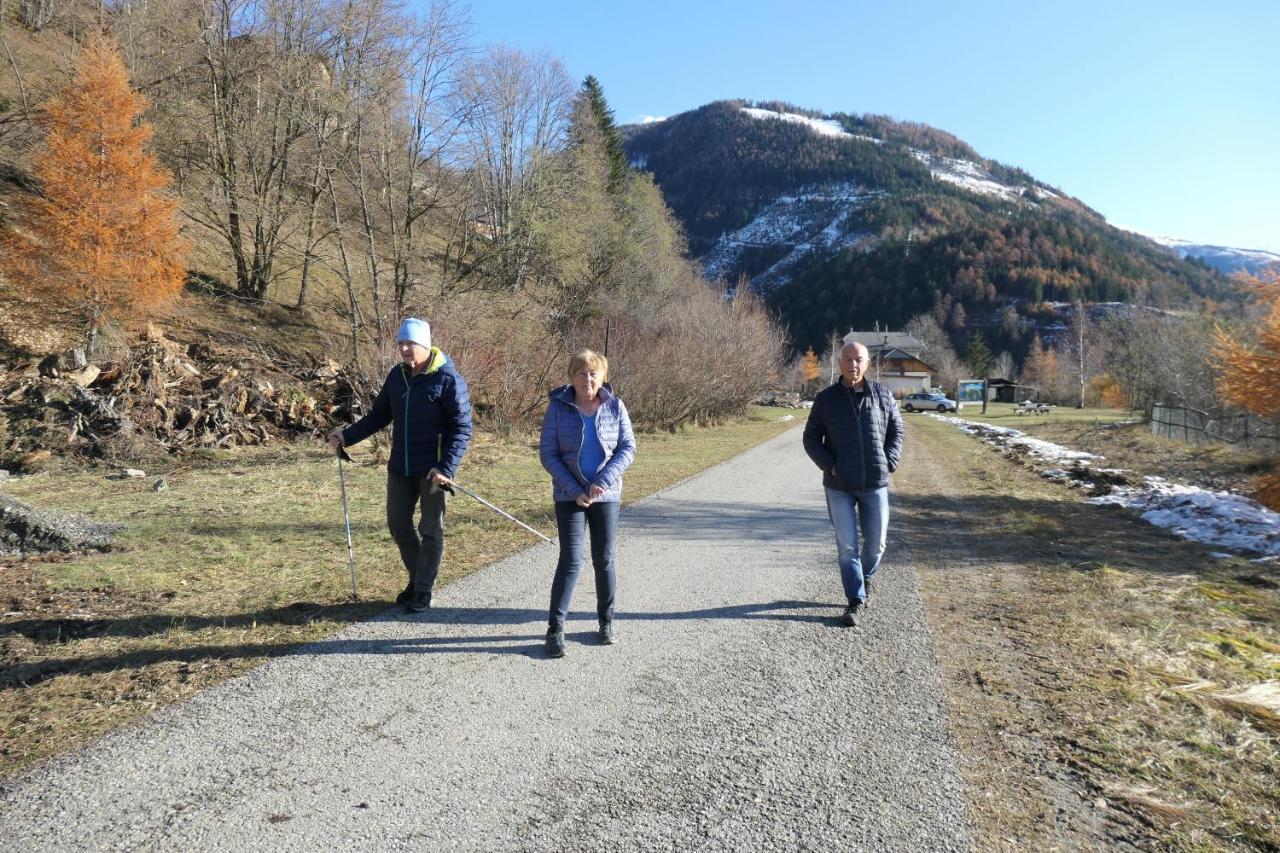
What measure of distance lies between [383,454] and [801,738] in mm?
12314

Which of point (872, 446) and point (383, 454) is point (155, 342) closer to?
point (383, 454)

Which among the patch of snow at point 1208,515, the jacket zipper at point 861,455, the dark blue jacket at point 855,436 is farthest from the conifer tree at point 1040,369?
the jacket zipper at point 861,455

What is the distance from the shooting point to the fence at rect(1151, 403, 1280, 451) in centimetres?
2055

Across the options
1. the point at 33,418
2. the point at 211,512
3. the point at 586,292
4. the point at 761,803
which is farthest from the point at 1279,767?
the point at 586,292

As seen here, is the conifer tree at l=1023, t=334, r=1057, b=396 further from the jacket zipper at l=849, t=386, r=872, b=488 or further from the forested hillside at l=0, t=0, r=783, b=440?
the jacket zipper at l=849, t=386, r=872, b=488

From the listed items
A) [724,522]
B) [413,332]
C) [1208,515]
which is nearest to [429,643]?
[413,332]

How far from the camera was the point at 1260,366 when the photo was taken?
12.7 m

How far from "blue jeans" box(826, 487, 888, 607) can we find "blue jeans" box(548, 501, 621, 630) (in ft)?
5.90

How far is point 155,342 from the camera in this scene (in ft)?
57.0

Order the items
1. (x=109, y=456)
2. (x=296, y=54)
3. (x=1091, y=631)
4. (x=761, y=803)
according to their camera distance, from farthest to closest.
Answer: (x=296, y=54), (x=109, y=456), (x=1091, y=631), (x=761, y=803)

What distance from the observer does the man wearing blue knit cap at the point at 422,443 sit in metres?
4.98

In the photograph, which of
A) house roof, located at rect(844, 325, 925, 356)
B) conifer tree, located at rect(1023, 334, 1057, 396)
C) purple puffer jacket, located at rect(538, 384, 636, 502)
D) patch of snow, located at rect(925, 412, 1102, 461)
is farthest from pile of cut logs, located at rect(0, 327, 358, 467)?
house roof, located at rect(844, 325, 925, 356)

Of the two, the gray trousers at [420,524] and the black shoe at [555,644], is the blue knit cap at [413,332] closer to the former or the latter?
the gray trousers at [420,524]

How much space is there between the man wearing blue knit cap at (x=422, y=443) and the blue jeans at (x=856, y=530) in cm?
279
